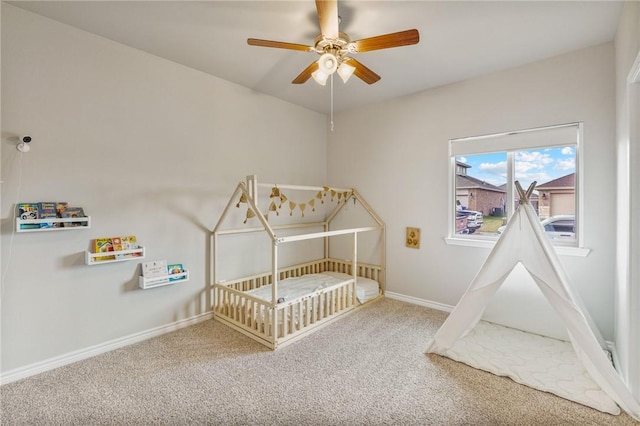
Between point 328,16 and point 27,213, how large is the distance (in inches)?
93.0

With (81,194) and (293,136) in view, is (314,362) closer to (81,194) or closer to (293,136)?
(81,194)

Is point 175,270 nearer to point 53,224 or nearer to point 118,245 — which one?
point 118,245

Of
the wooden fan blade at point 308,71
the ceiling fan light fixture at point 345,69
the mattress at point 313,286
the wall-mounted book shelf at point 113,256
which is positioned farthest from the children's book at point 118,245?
the ceiling fan light fixture at point 345,69

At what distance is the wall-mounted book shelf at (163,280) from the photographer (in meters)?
2.54

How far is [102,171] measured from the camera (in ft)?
7.89

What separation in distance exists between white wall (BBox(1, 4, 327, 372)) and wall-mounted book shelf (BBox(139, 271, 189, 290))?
112 mm

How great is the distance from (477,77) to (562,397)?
2.82m

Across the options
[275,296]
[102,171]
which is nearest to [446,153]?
[275,296]

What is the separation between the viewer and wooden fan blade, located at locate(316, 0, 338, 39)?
5.31ft

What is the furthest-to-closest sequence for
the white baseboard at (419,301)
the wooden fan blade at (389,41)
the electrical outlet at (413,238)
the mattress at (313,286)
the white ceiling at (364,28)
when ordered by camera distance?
the electrical outlet at (413,238) < the white baseboard at (419,301) < the mattress at (313,286) < the white ceiling at (364,28) < the wooden fan blade at (389,41)

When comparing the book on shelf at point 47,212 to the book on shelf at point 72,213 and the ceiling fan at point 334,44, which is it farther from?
the ceiling fan at point 334,44

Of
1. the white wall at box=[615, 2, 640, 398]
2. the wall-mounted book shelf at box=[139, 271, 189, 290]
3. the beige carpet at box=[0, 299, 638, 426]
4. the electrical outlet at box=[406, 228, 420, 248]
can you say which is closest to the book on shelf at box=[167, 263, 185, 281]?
the wall-mounted book shelf at box=[139, 271, 189, 290]

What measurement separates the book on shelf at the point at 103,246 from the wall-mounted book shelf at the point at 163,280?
0.32 metres

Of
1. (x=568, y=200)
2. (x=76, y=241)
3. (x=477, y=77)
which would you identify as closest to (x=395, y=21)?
(x=477, y=77)
